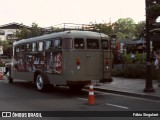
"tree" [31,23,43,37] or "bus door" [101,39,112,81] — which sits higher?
"tree" [31,23,43,37]

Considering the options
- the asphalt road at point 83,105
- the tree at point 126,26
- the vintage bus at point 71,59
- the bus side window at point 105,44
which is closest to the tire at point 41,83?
the vintage bus at point 71,59

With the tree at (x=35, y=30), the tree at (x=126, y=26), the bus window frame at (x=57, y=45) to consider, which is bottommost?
the bus window frame at (x=57, y=45)

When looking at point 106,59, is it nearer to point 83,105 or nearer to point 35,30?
point 83,105

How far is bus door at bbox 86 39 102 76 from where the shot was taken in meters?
15.4

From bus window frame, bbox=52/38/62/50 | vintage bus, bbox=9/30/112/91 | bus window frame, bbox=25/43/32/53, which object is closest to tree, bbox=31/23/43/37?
bus window frame, bbox=25/43/32/53

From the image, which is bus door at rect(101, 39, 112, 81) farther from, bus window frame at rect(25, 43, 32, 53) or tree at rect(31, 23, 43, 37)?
tree at rect(31, 23, 43, 37)

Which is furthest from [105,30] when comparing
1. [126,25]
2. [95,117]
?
[126,25]

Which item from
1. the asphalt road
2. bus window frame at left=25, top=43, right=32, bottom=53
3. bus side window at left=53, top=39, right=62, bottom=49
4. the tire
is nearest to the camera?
the asphalt road

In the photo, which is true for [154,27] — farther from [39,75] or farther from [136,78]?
[39,75]

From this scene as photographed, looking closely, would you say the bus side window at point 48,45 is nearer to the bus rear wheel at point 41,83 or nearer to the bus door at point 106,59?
the bus rear wheel at point 41,83

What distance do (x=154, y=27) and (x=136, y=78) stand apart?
14.1 ft

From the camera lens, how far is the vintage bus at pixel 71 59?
1501cm

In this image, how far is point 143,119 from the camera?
370 inches

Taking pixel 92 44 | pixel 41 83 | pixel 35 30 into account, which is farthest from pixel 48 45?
pixel 35 30
